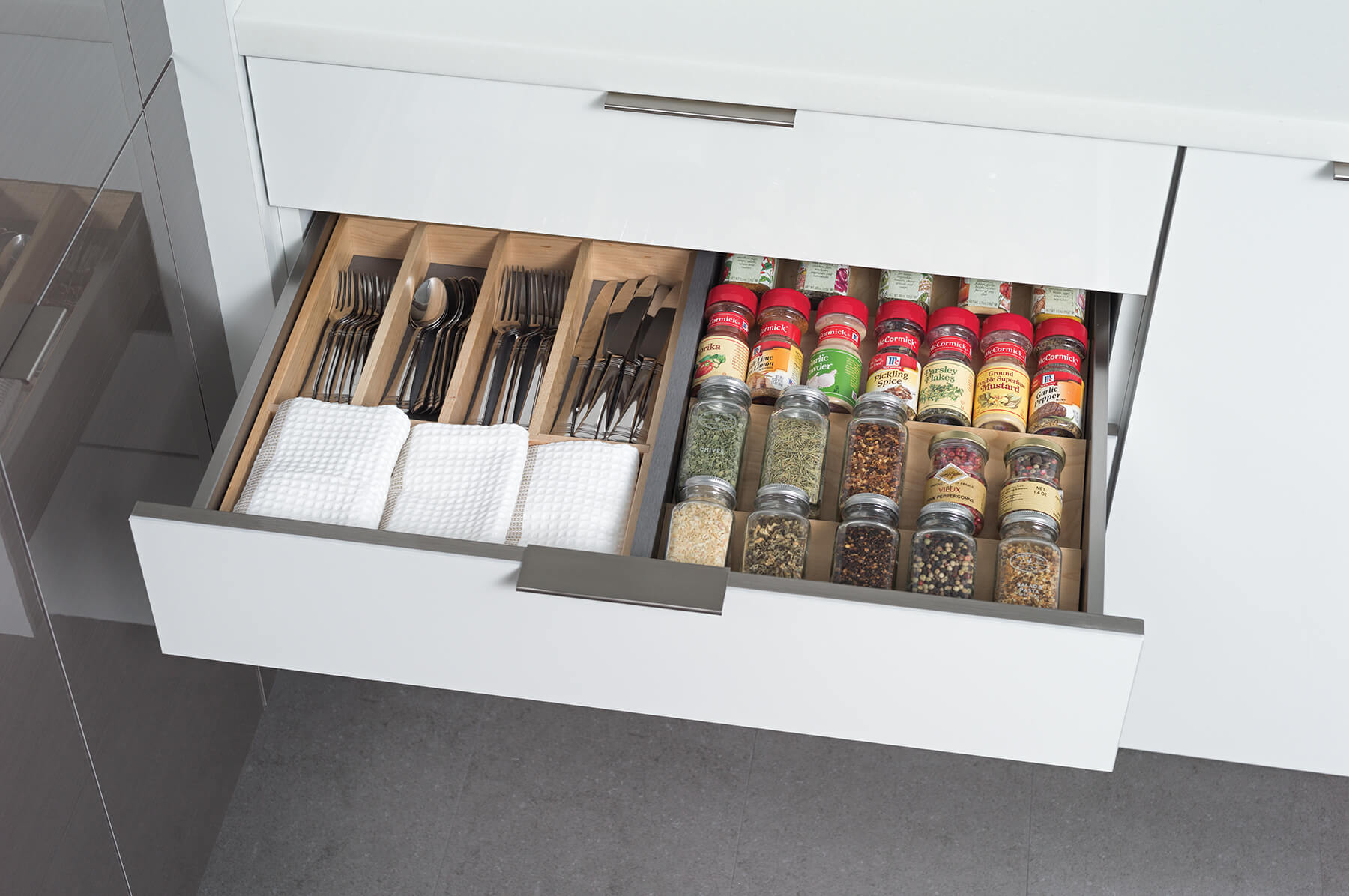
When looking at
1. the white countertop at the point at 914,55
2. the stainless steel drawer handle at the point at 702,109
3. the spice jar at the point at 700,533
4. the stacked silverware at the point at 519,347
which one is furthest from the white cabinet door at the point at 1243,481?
the stacked silverware at the point at 519,347

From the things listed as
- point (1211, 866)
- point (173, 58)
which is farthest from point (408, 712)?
point (1211, 866)

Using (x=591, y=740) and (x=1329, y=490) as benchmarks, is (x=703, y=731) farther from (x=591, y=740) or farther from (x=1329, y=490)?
(x=1329, y=490)

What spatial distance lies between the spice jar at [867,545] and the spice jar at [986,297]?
1.03ft

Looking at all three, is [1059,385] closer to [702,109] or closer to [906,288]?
[906,288]

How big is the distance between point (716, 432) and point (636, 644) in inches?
9.7

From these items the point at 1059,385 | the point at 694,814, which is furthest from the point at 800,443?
the point at 694,814

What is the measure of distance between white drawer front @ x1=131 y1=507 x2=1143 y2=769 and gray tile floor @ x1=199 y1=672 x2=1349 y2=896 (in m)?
0.65

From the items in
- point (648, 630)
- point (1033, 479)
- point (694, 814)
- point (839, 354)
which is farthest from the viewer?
point (694, 814)

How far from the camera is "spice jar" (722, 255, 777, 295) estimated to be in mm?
1314

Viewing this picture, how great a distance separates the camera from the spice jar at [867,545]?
109 cm

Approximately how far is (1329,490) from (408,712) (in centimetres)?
129

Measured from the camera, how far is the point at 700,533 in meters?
1.10

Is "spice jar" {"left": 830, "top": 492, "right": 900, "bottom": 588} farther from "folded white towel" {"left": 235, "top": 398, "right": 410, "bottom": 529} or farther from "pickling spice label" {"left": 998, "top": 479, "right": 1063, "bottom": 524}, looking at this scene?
"folded white towel" {"left": 235, "top": 398, "right": 410, "bottom": 529}

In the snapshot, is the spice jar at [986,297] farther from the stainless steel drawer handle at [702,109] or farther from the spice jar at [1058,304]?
the stainless steel drawer handle at [702,109]
